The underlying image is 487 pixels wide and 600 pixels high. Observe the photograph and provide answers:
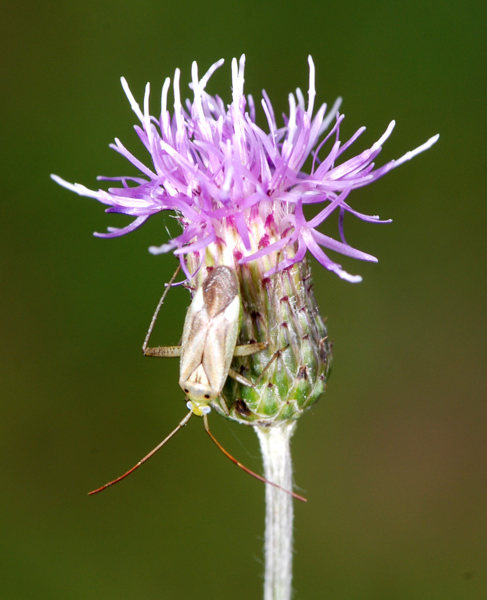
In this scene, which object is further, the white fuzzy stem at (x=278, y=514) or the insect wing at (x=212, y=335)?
the white fuzzy stem at (x=278, y=514)

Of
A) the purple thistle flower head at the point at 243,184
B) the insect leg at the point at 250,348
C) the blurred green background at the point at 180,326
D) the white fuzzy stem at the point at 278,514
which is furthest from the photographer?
the blurred green background at the point at 180,326

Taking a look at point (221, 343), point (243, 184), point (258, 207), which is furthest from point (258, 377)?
point (243, 184)

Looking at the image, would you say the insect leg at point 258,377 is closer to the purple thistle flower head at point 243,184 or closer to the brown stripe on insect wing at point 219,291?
the brown stripe on insect wing at point 219,291

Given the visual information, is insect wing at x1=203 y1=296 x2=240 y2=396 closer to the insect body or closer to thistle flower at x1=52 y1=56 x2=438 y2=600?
the insect body

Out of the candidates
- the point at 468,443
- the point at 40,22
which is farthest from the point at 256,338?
the point at 40,22

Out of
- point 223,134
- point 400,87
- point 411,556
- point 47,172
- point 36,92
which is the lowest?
point 411,556

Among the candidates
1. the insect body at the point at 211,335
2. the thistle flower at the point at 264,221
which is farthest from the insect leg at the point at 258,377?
the insect body at the point at 211,335

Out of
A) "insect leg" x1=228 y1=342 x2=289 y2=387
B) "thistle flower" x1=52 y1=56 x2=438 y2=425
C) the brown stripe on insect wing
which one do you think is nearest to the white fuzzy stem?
"thistle flower" x1=52 y1=56 x2=438 y2=425

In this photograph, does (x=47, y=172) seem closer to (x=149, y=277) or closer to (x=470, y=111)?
(x=149, y=277)
